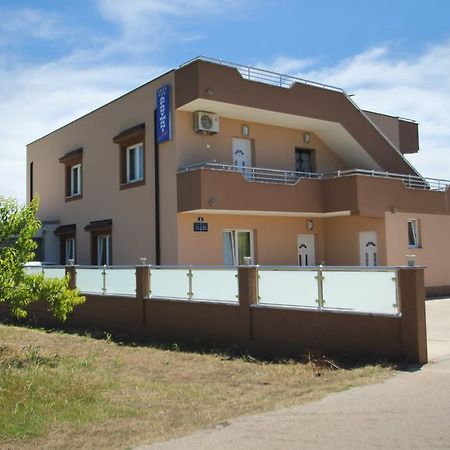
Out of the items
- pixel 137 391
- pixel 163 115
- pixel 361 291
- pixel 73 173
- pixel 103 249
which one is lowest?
pixel 137 391

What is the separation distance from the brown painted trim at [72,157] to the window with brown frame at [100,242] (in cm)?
301

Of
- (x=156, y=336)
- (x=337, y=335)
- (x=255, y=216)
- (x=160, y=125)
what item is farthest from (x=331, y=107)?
(x=337, y=335)

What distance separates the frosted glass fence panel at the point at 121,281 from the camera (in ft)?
50.2

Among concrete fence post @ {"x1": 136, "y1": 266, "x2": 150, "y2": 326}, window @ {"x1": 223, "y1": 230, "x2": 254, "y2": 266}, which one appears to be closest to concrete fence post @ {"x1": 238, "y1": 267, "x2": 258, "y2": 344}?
concrete fence post @ {"x1": 136, "y1": 266, "x2": 150, "y2": 326}

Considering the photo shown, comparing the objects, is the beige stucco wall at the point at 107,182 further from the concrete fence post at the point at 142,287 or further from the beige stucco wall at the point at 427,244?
the beige stucco wall at the point at 427,244

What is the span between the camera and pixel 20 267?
11844mm

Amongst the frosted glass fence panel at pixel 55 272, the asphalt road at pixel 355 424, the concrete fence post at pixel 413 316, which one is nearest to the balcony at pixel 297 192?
the frosted glass fence panel at pixel 55 272

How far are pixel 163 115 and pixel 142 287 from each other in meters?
6.44

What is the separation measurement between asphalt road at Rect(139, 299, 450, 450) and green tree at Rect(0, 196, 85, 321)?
650 cm

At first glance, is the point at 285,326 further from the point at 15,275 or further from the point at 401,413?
the point at 15,275

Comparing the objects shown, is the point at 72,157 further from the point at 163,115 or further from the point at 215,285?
the point at 215,285

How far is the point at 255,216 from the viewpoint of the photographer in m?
20.3

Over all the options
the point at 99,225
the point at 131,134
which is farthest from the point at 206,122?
the point at 99,225

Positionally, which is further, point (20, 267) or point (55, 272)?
point (55, 272)
